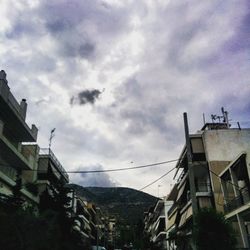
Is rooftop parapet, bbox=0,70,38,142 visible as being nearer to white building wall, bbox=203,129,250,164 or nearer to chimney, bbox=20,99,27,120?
chimney, bbox=20,99,27,120

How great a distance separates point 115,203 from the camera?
181m

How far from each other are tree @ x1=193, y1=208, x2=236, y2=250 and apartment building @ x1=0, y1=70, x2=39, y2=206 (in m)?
14.8

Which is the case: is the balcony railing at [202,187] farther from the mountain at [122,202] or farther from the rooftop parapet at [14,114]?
the mountain at [122,202]

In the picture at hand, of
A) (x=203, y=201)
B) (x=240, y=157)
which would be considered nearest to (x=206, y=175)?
(x=203, y=201)

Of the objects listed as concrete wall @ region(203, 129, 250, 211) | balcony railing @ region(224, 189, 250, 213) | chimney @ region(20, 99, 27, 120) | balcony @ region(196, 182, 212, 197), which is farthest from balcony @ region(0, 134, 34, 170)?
balcony railing @ region(224, 189, 250, 213)

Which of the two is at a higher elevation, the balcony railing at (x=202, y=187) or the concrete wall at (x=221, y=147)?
the concrete wall at (x=221, y=147)

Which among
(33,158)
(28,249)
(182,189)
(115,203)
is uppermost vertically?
(115,203)

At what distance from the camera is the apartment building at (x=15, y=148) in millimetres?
26859

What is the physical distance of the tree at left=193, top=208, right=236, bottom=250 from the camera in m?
16.9

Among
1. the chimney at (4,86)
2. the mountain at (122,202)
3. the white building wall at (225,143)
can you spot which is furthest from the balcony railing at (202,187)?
the mountain at (122,202)

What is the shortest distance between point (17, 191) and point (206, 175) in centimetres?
1802

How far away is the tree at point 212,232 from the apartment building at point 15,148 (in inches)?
581

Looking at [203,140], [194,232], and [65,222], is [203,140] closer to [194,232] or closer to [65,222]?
[65,222]

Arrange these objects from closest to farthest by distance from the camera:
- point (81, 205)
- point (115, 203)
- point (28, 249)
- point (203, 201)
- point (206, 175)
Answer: point (28, 249) → point (203, 201) → point (206, 175) → point (81, 205) → point (115, 203)
